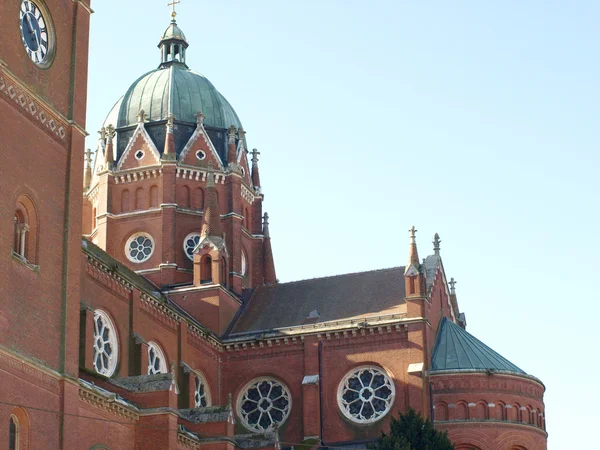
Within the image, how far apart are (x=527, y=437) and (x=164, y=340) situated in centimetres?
1873

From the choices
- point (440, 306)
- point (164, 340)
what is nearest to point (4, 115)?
point (164, 340)

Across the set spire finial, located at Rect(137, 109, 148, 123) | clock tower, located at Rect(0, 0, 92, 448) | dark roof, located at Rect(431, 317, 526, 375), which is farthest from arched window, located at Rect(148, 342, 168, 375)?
spire finial, located at Rect(137, 109, 148, 123)

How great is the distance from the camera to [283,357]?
60000mm

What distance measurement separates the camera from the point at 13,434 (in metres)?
34.8

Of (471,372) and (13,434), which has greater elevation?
(471,372)

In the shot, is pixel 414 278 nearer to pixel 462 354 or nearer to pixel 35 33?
pixel 462 354

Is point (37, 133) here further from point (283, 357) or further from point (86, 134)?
point (283, 357)

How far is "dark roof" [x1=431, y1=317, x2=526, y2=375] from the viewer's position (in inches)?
2292

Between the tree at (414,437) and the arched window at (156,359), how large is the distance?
11591mm

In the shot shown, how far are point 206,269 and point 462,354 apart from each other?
14621 mm

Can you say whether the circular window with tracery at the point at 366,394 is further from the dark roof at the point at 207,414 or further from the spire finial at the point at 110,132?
the spire finial at the point at 110,132

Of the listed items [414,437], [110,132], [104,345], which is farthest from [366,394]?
[110,132]

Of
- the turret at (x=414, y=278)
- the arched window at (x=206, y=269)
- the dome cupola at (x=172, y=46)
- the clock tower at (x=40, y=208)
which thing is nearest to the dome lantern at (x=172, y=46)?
the dome cupola at (x=172, y=46)

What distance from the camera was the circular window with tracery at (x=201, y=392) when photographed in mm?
57719
